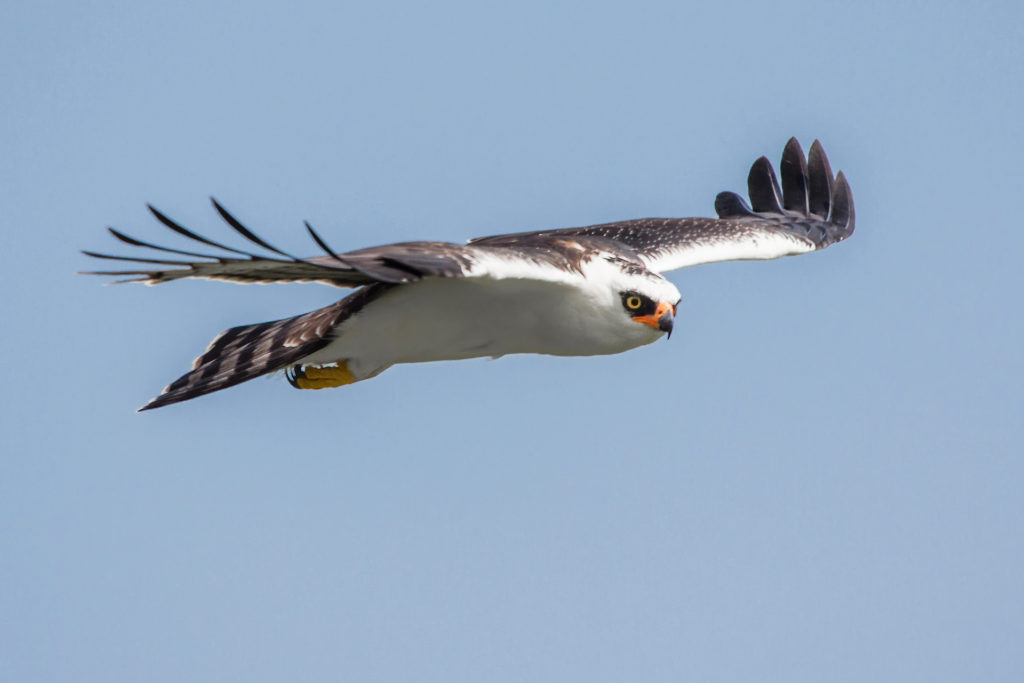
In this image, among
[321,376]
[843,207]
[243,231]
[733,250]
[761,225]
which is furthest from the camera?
[843,207]

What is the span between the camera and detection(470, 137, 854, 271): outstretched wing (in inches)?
455

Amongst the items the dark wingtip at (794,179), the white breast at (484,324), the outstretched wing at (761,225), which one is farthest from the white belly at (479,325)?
the dark wingtip at (794,179)

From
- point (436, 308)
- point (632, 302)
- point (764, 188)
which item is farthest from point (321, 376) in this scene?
point (764, 188)

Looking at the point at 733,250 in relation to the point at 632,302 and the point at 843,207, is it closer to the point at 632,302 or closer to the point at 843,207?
the point at 632,302

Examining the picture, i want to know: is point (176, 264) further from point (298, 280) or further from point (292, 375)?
point (292, 375)

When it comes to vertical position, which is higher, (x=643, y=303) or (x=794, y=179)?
(x=794, y=179)

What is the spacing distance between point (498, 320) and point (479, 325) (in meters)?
0.14

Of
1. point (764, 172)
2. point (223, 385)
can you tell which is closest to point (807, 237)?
point (764, 172)

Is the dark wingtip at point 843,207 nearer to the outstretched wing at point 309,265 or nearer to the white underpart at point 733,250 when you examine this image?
the white underpart at point 733,250

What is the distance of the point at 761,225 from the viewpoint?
13.0 metres

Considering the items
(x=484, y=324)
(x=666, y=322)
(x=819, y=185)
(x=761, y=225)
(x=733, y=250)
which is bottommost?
(x=666, y=322)

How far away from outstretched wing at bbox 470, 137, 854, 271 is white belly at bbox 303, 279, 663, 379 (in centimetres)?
136

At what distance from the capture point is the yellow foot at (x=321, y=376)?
1019 cm

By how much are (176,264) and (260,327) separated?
7.57 ft
